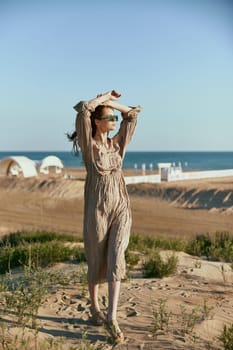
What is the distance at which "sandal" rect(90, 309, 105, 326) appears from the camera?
457cm

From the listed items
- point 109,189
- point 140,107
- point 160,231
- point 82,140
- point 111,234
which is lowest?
point 160,231

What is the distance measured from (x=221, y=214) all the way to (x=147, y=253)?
38.8 feet

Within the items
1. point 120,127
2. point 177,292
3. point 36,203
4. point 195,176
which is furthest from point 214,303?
point 195,176

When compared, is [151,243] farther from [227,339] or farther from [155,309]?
[227,339]

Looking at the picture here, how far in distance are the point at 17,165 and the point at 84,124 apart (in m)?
29.8

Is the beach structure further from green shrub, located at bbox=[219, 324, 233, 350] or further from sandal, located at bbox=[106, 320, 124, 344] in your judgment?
green shrub, located at bbox=[219, 324, 233, 350]

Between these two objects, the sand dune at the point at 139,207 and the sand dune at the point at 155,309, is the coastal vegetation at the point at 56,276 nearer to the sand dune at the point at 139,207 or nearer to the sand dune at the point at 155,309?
the sand dune at the point at 155,309

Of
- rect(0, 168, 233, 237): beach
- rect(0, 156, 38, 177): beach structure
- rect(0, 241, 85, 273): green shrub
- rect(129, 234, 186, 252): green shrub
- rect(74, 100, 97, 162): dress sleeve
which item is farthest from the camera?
rect(0, 156, 38, 177): beach structure

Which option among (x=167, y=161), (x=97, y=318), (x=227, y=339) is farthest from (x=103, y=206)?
(x=167, y=161)

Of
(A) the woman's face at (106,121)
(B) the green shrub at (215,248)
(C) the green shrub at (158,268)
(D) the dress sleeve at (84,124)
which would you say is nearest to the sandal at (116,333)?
(D) the dress sleeve at (84,124)

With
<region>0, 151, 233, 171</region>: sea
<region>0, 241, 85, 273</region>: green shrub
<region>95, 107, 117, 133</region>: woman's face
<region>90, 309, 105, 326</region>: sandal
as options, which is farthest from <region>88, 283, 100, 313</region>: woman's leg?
<region>0, 151, 233, 171</region>: sea

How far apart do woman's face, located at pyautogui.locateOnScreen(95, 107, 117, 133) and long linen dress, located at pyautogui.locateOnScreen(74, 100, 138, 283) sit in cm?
16

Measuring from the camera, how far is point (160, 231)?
15281 millimetres

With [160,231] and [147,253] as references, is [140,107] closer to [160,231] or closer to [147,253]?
[147,253]
